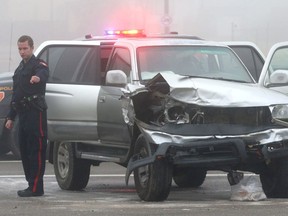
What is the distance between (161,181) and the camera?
8438 millimetres

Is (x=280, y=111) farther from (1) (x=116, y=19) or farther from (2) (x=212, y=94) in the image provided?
(1) (x=116, y=19)

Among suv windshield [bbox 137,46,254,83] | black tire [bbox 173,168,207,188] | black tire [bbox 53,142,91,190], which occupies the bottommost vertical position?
black tire [bbox 173,168,207,188]

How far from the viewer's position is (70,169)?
34.4 feet

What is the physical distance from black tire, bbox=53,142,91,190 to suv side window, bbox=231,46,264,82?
146 inches

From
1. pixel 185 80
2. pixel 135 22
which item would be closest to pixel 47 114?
pixel 185 80

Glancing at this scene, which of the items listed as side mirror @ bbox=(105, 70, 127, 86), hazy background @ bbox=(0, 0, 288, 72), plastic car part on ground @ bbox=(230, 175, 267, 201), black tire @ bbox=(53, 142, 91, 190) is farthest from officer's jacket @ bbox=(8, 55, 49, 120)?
hazy background @ bbox=(0, 0, 288, 72)

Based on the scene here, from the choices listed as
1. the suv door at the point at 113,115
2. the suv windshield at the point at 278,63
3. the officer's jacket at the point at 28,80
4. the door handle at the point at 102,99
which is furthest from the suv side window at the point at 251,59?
the officer's jacket at the point at 28,80

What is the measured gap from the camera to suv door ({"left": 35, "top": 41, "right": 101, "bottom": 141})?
9.95 metres

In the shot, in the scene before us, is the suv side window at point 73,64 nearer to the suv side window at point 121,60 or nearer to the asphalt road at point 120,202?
the suv side window at point 121,60

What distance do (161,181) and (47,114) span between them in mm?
2374

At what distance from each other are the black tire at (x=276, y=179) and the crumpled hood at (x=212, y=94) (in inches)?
28.4

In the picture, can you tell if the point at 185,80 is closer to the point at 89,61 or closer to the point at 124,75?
the point at 124,75

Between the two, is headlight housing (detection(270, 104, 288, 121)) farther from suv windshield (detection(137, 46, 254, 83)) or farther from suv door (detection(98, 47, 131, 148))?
suv door (detection(98, 47, 131, 148))

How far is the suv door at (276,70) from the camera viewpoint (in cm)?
995
